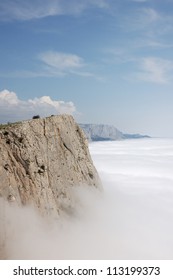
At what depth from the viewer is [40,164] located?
1606 inches

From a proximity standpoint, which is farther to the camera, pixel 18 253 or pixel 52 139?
pixel 52 139

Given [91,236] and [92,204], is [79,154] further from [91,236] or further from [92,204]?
[91,236]

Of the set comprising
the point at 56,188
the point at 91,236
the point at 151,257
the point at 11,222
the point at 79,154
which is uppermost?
the point at 79,154

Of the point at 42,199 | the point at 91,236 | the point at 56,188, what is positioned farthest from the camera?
the point at 91,236

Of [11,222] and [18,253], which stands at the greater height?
[11,222]

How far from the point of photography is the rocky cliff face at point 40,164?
37844 millimetres

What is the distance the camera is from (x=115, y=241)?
5025 cm

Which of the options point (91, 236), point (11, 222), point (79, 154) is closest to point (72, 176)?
point (79, 154)

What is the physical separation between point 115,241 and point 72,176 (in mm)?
11300

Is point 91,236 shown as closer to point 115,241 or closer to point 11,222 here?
point 115,241

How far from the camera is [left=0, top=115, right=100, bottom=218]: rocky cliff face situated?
37844 millimetres
